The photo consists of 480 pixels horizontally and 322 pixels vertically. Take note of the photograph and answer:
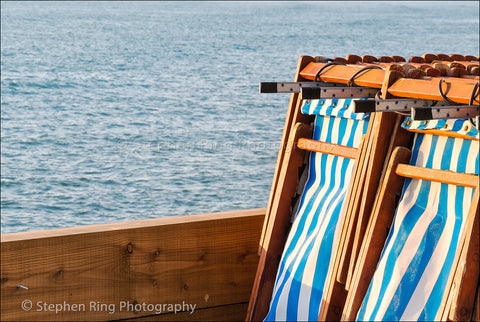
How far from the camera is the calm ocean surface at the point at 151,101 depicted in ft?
33.7

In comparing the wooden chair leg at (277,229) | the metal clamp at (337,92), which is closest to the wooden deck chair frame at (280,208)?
the wooden chair leg at (277,229)

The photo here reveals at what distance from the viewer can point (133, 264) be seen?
206 cm

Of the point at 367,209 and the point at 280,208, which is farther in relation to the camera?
the point at 280,208

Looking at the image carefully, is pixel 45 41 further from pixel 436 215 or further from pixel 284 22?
pixel 436 215

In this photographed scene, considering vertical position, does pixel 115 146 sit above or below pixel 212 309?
below

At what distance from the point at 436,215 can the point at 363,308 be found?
32 centimetres

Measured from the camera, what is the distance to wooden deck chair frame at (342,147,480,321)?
1478 mm

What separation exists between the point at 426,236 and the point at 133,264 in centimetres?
91

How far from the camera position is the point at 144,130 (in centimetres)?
1503

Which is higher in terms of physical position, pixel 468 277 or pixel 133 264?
pixel 468 277

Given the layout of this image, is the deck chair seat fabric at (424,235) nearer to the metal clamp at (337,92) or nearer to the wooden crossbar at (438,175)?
the wooden crossbar at (438,175)

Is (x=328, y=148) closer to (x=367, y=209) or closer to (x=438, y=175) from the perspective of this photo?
(x=367, y=209)

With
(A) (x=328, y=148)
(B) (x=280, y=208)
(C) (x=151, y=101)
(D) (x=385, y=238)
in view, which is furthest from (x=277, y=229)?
(C) (x=151, y=101)

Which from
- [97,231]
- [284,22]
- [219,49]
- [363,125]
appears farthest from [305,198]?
[284,22]
